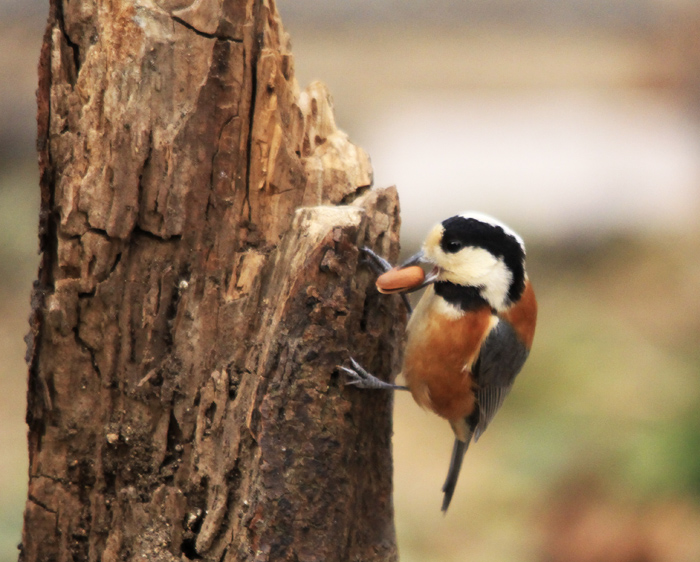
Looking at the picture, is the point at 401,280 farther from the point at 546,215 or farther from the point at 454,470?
the point at 546,215

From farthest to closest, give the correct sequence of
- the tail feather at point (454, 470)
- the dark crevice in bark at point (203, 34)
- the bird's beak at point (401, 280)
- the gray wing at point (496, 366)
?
the tail feather at point (454, 470)
the gray wing at point (496, 366)
the bird's beak at point (401, 280)
the dark crevice in bark at point (203, 34)

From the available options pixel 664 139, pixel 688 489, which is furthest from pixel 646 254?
pixel 688 489

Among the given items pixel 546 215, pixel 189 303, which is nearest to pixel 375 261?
pixel 189 303

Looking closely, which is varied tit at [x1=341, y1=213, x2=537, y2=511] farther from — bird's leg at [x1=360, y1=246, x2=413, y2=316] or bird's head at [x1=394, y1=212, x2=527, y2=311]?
bird's leg at [x1=360, y1=246, x2=413, y2=316]

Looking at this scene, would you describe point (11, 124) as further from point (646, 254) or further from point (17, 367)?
point (646, 254)

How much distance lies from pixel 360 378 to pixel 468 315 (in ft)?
2.40

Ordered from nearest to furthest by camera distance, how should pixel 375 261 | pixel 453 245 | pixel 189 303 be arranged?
pixel 189 303 → pixel 375 261 → pixel 453 245

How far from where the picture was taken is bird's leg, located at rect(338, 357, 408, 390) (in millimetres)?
3003

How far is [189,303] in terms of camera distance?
2.99 metres

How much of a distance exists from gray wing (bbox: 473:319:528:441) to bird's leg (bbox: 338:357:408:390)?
0.65m

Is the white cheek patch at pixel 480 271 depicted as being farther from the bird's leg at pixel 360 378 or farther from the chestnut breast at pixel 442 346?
the bird's leg at pixel 360 378

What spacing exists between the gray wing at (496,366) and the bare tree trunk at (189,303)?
26.6 inches

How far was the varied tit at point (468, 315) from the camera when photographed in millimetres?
3447

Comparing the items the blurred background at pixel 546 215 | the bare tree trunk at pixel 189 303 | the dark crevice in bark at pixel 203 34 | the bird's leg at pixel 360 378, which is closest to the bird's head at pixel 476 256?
the bare tree trunk at pixel 189 303
